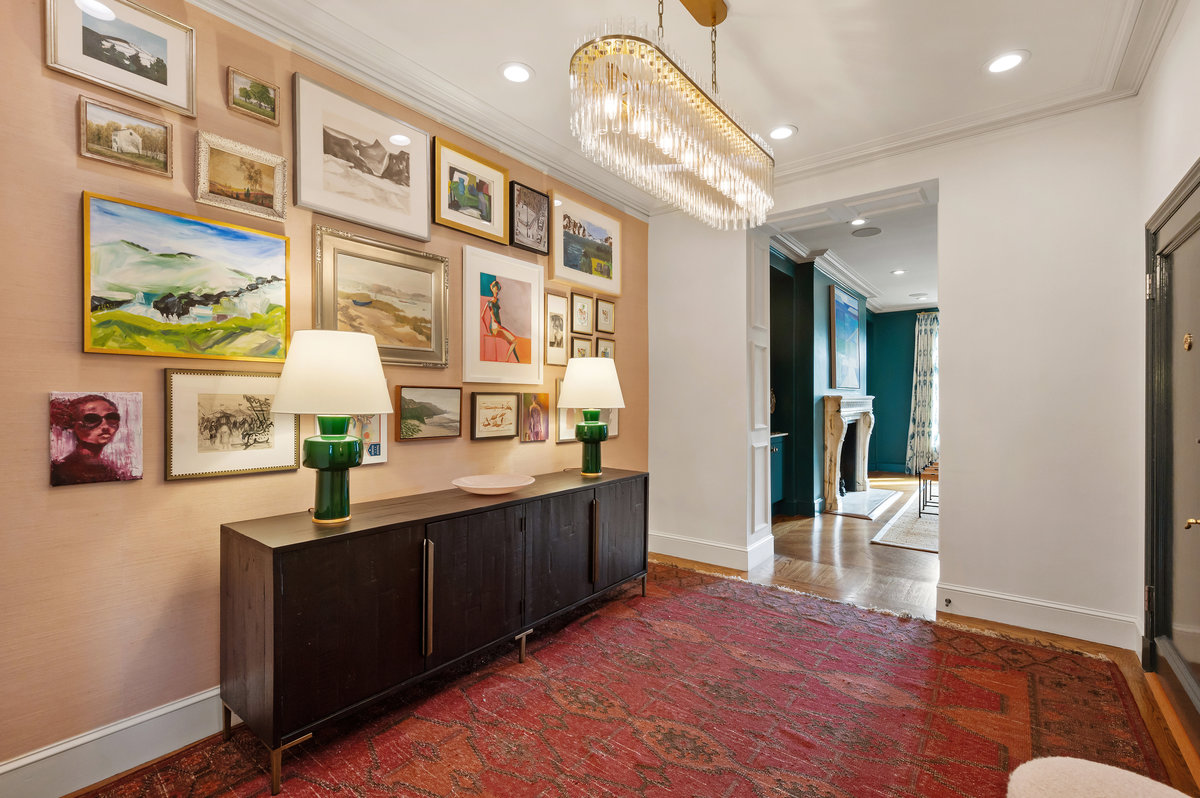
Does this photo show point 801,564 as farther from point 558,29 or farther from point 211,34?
point 211,34

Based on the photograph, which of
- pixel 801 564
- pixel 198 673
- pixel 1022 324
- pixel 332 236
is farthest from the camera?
pixel 801 564

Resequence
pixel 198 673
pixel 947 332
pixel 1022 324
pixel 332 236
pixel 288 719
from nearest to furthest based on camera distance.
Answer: pixel 288 719 → pixel 198 673 → pixel 332 236 → pixel 1022 324 → pixel 947 332

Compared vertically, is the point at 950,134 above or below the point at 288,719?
above

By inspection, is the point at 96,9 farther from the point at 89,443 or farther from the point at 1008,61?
the point at 1008,61

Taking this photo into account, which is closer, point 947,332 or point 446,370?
point 446,370

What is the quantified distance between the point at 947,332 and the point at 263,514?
12.0ft

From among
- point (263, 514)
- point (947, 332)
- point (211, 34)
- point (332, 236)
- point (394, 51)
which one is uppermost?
point (394, 51)

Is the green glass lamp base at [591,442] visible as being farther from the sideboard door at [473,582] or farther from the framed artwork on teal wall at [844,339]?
the framed artwork on teal wall at [844,339]

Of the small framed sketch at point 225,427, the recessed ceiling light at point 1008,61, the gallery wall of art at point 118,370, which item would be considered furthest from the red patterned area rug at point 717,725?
the recessed ceiling light at point 1008,61

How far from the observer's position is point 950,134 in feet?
10.6

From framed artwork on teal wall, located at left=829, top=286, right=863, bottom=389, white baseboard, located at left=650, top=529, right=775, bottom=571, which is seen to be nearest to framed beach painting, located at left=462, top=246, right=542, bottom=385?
white baseboard, located at left=650, top=529, right=775, bottom=571

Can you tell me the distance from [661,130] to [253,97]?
5.32ft

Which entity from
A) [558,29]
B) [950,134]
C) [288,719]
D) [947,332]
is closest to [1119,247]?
[947,332]

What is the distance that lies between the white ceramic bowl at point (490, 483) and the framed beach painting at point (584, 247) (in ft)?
4.75
